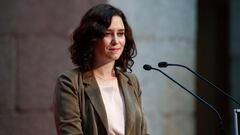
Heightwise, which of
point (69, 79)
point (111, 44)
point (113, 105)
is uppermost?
point (111, 44)

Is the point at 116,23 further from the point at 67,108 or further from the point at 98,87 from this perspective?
the point at 67,108

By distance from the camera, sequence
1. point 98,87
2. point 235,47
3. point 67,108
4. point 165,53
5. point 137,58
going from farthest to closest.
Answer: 1. point 235,47
2. point 165,53
3. point 137,58
4. point 98,87
5. point 67,108

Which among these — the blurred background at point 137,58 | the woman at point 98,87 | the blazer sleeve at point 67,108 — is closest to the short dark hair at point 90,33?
the woman at point 98,87

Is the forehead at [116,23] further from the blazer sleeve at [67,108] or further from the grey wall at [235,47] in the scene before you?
the grey wall at [235,47]

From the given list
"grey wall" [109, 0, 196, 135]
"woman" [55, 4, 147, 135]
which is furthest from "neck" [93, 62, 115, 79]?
"grey wall" [109, 0, 196, 135]

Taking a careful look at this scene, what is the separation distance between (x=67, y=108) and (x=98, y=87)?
17 cm

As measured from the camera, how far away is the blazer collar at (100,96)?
2156mm

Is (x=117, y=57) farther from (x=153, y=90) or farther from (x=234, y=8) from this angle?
(x=234, y=8)

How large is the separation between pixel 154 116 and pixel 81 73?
1.59m

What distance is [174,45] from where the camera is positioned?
3.86m

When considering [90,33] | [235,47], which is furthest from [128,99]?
[235,47]

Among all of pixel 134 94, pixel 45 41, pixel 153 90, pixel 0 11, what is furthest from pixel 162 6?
pixel 134 94

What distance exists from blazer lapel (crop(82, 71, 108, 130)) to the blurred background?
1288mm

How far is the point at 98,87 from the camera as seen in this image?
2.22m
